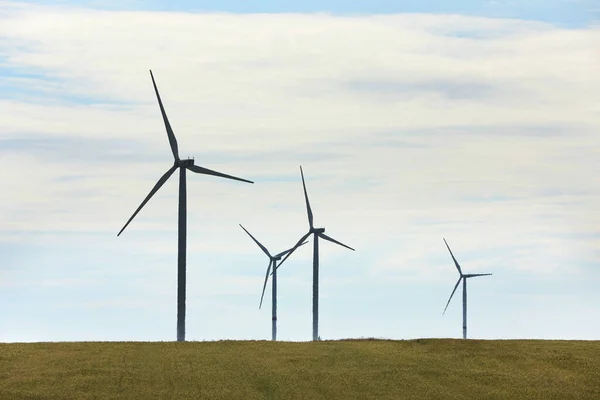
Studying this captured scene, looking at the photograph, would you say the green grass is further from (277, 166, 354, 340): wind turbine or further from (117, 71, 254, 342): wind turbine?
(277, 166, 354, 340): wind turbine

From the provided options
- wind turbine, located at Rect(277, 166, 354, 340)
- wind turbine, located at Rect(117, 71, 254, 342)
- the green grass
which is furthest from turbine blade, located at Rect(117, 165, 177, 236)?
wind turbine, located at Rect(277, 166, 354, 340)

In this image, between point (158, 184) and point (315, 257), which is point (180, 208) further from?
point (315, 257)

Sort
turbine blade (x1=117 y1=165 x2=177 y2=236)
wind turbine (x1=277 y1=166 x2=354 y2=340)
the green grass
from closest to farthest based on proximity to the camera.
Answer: the green grass → turbine blade (x1=117 y1=165 x2=177 y2=236) → wind turbine (x1=277 y1=166 x2=354 y2=340)

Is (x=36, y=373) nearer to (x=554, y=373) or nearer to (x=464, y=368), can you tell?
(x=464, y=368)

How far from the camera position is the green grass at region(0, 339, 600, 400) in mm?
59219

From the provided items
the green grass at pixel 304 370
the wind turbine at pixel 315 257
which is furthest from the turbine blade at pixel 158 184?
the wind turbine at pixel 315 257

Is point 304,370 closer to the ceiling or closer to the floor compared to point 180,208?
closer to the floor

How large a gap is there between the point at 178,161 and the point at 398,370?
37.7 m

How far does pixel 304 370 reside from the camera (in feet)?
216

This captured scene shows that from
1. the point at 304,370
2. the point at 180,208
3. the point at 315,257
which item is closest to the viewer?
the point at 304,370

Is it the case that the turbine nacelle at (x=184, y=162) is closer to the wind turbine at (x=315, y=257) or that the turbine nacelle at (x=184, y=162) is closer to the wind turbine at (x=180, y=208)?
the wind turbine at (x=180, y=208)

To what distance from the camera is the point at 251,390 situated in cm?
5912

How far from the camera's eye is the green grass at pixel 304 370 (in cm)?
5922

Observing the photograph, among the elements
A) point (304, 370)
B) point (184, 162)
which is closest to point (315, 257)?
point (184, 162)
